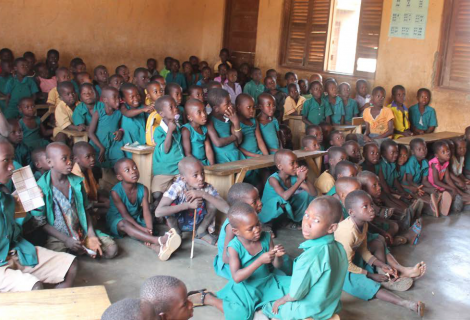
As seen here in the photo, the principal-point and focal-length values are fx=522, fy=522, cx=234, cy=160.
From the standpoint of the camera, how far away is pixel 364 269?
11.6ft

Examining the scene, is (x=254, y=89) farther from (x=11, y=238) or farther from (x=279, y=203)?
(x=11, y=238)

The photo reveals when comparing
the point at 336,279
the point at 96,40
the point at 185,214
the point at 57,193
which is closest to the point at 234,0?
the point at 96,40

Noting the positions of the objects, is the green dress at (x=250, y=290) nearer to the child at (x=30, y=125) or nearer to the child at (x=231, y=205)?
the child at (x=231, y=205)

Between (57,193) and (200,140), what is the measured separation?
59.2 inches

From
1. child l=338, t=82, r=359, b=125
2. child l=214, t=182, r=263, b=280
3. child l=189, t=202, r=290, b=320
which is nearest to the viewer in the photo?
child l=189, t=202, r=290, b=320

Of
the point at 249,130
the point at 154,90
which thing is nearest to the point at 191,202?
the point at 249,130

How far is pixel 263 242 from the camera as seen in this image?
3029 millimetres

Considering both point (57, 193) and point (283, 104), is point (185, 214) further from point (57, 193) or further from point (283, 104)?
point (283, 104)

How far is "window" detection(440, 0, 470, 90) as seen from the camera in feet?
22.5

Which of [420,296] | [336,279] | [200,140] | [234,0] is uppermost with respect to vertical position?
[234,0]

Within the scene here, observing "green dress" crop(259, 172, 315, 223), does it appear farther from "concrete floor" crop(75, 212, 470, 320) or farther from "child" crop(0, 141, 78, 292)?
"child" crop(0, 141, 78, 292)

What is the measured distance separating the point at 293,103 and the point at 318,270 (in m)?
4.76

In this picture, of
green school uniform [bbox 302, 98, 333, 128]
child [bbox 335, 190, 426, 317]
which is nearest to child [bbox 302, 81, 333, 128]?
green school uniform [bbox 302, 98, 333, 128]

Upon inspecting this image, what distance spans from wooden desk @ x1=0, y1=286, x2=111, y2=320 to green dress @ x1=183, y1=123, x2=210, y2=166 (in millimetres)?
2435
